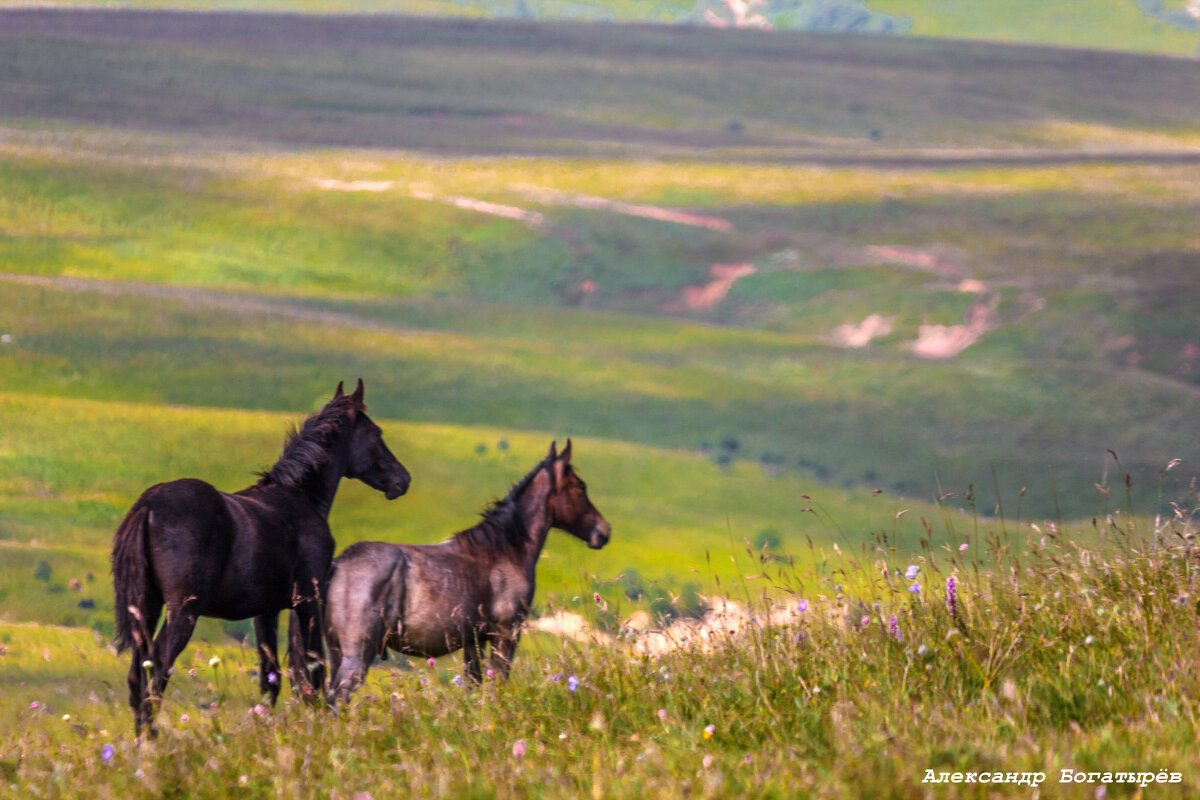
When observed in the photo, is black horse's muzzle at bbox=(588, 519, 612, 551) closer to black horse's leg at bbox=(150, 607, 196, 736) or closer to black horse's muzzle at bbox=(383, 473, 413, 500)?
black horse's muzzle at bbox=(383, 473, 413, 500)

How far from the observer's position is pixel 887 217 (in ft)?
164

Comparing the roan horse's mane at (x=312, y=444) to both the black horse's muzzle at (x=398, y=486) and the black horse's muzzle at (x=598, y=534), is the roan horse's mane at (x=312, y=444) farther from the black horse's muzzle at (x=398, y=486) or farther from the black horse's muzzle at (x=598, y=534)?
the black horse's muzzle at (x=598, y=534)

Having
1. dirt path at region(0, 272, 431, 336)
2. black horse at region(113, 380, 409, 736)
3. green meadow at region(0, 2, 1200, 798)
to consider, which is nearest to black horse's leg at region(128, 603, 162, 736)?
black horse at region(113, 380, 409, 736)

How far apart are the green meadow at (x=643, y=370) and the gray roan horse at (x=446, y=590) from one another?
0.47m

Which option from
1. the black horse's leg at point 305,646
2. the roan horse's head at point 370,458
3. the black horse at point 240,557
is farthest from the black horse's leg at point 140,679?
the roan horse's head at point 370,458

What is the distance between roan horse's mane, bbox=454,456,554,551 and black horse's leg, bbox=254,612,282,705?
1568 mm

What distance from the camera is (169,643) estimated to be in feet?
25.6

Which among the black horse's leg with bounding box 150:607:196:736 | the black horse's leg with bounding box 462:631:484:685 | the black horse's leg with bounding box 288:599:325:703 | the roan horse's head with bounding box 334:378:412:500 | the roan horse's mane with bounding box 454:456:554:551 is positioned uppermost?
the roan horse's head with bounding box 334:378:412:500

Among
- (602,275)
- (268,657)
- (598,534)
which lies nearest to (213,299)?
(602,275)

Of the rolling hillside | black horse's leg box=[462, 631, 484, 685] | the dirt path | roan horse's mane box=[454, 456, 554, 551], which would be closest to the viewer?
black horse's leg box=[462, 631, 484, 685]

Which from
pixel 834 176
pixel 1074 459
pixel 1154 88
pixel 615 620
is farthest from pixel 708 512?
pixel 1154 88

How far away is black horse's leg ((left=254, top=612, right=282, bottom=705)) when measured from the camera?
7.98 m

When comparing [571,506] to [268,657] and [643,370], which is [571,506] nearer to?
[268,657]

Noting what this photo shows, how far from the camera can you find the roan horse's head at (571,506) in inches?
401
